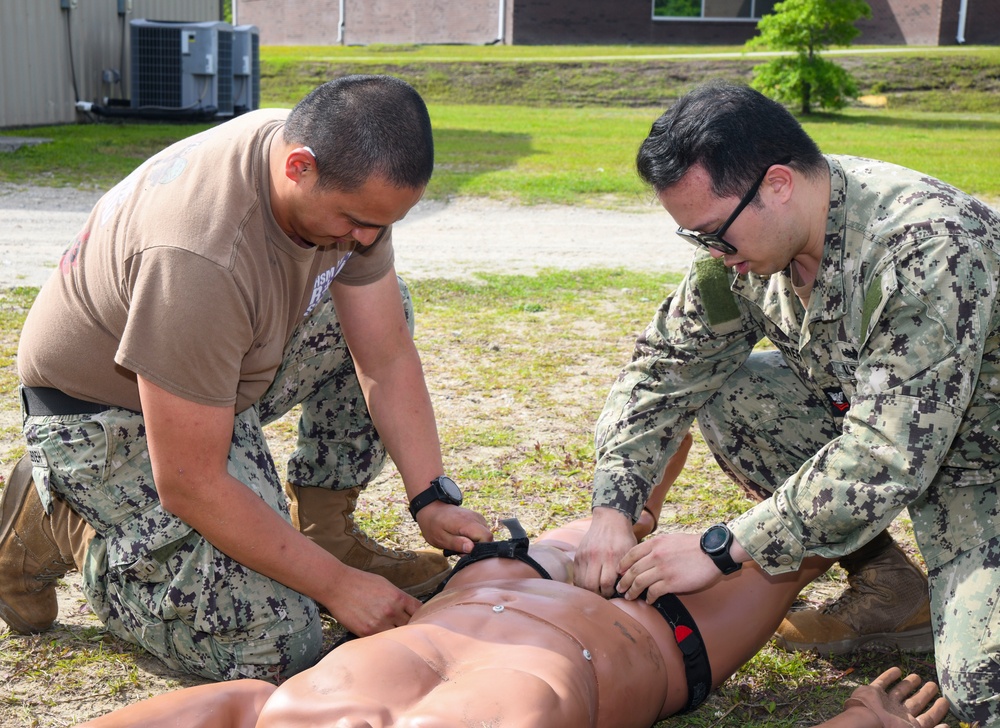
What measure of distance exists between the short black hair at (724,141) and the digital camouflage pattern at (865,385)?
0.79 feet

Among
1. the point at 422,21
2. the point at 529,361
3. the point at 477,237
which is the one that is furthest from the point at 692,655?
the point at 422,21

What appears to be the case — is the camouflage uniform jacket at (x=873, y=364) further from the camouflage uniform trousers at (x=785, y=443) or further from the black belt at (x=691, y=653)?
the black belt at (x=691, y=653)

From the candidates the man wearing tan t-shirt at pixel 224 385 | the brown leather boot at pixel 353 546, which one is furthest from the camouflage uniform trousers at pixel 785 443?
the brown leather boot at pixel 353 546

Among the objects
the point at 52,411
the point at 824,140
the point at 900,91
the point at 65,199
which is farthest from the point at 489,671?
the point at 900,91

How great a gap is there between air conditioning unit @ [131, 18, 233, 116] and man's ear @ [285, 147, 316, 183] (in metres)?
14.4

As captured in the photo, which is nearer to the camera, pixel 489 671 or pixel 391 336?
pixel 489 671

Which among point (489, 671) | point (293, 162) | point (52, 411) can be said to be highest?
point (293, 162)

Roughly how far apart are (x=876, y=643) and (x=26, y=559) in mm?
2492

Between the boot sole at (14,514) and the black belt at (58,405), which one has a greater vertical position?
the black belt at (58,405)

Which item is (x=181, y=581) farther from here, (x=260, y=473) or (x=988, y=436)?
(x=988, y=436)

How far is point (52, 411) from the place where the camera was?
286 cm

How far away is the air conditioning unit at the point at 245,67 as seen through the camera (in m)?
16.8

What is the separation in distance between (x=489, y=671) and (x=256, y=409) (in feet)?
4.61

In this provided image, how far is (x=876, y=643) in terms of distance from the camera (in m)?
3.13
